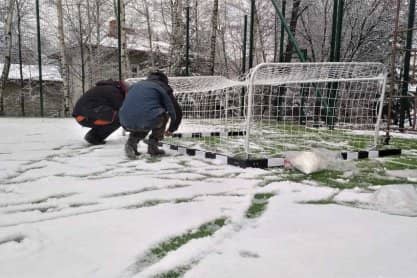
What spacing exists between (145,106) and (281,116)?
2.93 meters

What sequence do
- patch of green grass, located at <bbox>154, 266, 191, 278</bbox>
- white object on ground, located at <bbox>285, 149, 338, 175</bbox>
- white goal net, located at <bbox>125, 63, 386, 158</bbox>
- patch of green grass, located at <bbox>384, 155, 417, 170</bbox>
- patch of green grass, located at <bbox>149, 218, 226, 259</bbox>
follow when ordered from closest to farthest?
1. patch of green grass, located at <bbox>154, 266, 191, 278</bbox>
2. patch of green grass, located at <bbox>149, 218, 226, 259</bbox>
3. white object on ground, located at <bbox>285, 149, 338, 175</bbox>
4. patch of green grass, located at <bbox>384, 155, 417, 170</bbox>
5. white goal net, located at <bbox>125, 63, 386, 158</bbox>

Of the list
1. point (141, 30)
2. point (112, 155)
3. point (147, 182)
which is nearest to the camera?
point (147, 182)

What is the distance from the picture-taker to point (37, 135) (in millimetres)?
4863

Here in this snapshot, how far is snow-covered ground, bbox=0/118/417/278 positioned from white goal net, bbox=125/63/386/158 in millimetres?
1040

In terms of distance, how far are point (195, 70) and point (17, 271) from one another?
1197 centimetres

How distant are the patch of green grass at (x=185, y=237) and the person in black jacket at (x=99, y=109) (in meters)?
2.75

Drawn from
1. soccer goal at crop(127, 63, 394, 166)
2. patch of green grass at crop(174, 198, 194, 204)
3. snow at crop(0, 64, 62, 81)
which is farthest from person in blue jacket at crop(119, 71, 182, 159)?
snow at crop(0, 64, 62, 81)

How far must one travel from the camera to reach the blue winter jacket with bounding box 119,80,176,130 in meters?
3.25

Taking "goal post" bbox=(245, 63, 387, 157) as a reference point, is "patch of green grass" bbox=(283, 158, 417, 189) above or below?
below

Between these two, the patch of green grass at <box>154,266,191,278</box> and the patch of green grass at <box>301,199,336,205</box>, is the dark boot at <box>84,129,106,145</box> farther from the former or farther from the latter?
the patch of green grass at <box>154,266,191,278</box>

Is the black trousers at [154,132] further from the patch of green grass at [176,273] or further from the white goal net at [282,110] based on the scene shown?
the patch of green grass at [176,273]

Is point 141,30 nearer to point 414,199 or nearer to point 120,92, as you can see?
point 120,92

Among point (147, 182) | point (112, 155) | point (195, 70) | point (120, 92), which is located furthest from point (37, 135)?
point (195, 70)

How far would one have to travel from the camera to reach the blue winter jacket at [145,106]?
3246 millimetres
